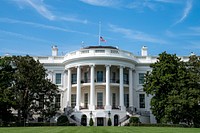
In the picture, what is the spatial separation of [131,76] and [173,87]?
1404 centimetres

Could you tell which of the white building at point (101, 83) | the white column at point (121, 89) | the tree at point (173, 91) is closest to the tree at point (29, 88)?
the white building at point (101, 83)

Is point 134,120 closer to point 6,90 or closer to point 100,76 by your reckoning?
point 100,76

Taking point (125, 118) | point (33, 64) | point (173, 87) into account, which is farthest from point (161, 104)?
point (33, 64)

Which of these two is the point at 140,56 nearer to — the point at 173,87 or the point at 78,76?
the point at 78,76

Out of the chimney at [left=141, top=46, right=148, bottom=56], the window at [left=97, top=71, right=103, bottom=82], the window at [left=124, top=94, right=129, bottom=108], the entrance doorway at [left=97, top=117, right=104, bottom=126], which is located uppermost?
the chimney at [left=141, top=46, right=148, bottom=56]

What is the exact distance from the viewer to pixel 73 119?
47.2 m

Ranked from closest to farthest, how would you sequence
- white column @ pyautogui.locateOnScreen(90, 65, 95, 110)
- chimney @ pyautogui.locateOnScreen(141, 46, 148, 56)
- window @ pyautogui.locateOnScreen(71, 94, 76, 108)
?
white column @ pyautogui.locateOnScreen(90, 65, 95, 110) < window @ pyautogui.locateOnScreen(71, 94, 76, 108) < chimney @ pyautogui.locateOnScreen(141, 46, 148, 56)

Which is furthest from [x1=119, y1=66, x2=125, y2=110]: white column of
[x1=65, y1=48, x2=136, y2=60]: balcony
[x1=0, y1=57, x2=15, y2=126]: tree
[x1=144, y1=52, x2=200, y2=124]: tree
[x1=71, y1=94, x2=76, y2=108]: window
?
[x1=0, y1=57, x2=15, y2=126]: tree

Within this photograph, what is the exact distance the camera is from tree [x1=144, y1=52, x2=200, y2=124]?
3569cm

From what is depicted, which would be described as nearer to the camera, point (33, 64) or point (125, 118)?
point (33, 64)

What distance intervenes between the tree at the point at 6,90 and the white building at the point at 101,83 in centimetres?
989

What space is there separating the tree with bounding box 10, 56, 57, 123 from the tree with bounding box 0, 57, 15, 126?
0.81 m

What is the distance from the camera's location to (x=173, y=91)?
36906 millimetres

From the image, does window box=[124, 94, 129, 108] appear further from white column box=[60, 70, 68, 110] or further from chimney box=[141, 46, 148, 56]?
white column box=[60, 70, 68, 110]
